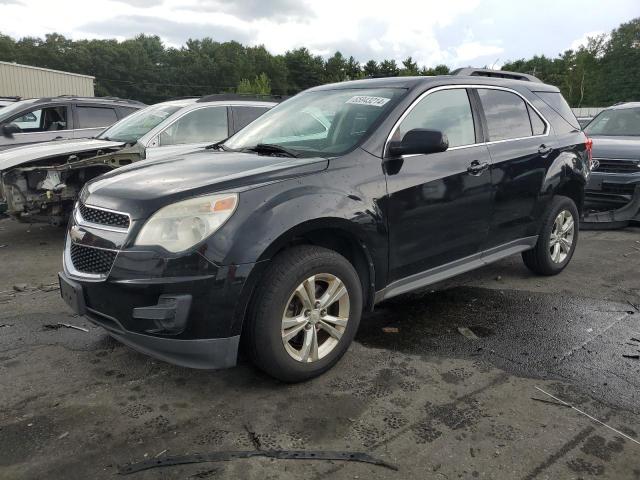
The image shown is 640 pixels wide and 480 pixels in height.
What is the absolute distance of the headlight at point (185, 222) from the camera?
8.79 feet

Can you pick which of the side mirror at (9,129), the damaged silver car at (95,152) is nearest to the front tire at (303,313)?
the damaged silver car at (95,152)

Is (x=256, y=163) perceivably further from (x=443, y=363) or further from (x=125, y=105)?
(x=125, y=105)

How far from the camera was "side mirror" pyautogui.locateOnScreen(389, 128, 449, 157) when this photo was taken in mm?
3344

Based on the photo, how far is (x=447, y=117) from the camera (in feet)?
13.0

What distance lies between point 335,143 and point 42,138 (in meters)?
7.14

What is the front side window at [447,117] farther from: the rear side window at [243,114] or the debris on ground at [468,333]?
the rear side window at [243,114]

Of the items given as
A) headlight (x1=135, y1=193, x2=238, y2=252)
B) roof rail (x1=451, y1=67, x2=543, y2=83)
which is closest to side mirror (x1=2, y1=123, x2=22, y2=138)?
headlight (x1=135, y1=193, x2=238, y2=252)

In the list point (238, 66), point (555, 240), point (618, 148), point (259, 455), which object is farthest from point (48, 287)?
point (238, 66)

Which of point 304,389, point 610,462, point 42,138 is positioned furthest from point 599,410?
point 42,138

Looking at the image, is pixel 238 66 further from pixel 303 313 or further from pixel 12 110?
pixel 303 313

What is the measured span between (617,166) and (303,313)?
6.33m

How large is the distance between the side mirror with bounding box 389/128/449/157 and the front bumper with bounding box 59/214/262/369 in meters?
1.30

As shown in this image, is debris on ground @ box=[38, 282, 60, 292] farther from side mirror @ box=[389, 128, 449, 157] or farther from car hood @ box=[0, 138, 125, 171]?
side mirror @ box=[389, 128, 449, 157]

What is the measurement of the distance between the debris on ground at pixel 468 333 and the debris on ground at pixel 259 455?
1.68 m
